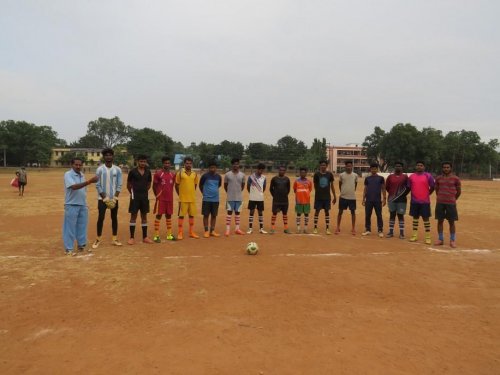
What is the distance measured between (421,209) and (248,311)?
6.22m

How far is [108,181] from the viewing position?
7.50m

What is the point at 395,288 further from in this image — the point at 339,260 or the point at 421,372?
the point at 421,372

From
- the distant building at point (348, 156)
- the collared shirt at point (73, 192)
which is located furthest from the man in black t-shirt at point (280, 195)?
the distant building at point (348, 156)

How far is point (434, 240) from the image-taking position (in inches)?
352

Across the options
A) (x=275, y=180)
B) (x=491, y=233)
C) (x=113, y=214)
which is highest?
(x=275, y=180)

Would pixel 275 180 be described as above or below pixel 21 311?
above

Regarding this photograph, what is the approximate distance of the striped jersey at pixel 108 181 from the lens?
742 centimetres

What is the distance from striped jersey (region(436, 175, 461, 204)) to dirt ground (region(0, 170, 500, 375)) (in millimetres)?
1392

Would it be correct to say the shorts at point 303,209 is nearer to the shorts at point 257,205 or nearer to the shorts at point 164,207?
the shorts at point 257,205

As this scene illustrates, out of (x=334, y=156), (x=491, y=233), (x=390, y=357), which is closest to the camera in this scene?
(x=390, y=357)

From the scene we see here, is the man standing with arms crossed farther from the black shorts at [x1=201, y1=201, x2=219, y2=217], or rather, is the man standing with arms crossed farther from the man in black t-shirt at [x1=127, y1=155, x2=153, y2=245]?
the man in black t-shirt at [x1=127, y1=155, x2=153, y2=245]

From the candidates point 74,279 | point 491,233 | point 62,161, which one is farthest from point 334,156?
point 74,279

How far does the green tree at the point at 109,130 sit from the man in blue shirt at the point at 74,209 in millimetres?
115937

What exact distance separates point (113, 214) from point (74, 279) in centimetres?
234
